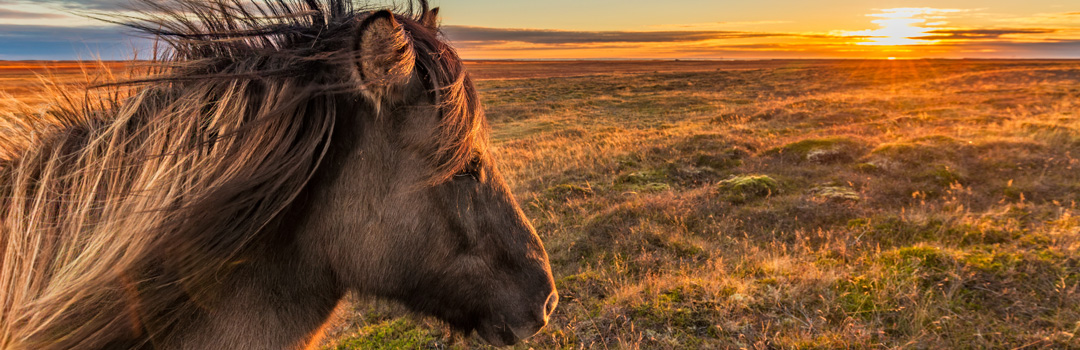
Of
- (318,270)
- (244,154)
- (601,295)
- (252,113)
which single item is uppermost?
(252,113)

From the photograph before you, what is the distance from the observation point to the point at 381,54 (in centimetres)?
144

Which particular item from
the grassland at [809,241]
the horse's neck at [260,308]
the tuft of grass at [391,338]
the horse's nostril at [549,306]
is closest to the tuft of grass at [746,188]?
the grassland at [809,241]

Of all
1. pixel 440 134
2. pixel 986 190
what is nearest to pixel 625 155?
pixel 986 190

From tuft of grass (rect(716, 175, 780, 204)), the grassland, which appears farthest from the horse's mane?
tuft of grass (rect(716, 175, 780, 204))

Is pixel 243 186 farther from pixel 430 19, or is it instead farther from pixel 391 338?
pixel 391 338

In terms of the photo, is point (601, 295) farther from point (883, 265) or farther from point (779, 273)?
point (883, 265)

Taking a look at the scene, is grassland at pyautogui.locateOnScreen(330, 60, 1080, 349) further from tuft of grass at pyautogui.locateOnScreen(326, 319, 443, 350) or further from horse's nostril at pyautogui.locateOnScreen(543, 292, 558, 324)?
horse's nostril at pyautogui.locateOnScreen(543, 292, 558, 324)

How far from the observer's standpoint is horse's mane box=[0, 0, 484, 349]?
139 centimetres

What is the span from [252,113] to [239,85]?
0.10 m

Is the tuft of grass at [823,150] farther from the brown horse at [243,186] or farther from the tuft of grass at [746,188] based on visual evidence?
the brown horse at [243,186]

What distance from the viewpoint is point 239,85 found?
150 cm

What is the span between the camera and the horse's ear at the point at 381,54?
1.43 metres

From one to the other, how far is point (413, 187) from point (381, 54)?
0.47m

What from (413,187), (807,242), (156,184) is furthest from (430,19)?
(807,242)
